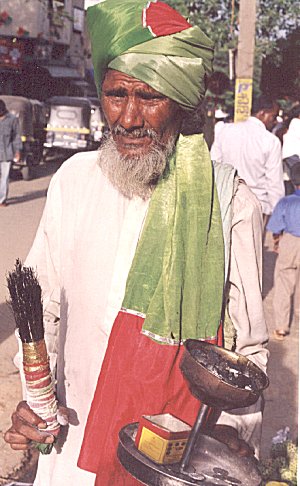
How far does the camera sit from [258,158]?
24.2 ft

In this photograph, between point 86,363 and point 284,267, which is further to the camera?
point 284,267

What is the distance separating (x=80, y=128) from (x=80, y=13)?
21190 mm

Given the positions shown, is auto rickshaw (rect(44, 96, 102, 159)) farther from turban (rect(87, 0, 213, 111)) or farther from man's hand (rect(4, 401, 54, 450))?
man's hand (rect(4, 401, 54, 450))

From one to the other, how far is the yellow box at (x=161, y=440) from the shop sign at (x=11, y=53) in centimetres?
2881

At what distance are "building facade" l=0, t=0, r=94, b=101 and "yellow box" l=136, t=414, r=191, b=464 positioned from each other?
26421mm

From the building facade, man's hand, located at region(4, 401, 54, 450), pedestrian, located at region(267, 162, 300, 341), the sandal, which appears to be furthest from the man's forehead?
the building facade

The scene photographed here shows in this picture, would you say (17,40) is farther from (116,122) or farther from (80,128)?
(116,122)

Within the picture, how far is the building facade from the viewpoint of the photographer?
101 feet

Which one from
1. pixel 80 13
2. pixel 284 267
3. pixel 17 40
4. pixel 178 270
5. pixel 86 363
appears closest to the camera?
pixel 178 270

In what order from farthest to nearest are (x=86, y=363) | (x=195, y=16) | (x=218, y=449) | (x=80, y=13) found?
(x=80, y=13) → (x=195, y=16) → (x=86, y=363) → (x=218, y=449)

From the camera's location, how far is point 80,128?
23.3m

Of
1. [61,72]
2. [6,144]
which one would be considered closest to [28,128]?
[6,144]

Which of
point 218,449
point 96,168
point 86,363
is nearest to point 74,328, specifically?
point 86,363

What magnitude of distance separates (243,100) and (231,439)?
909 centimetres
